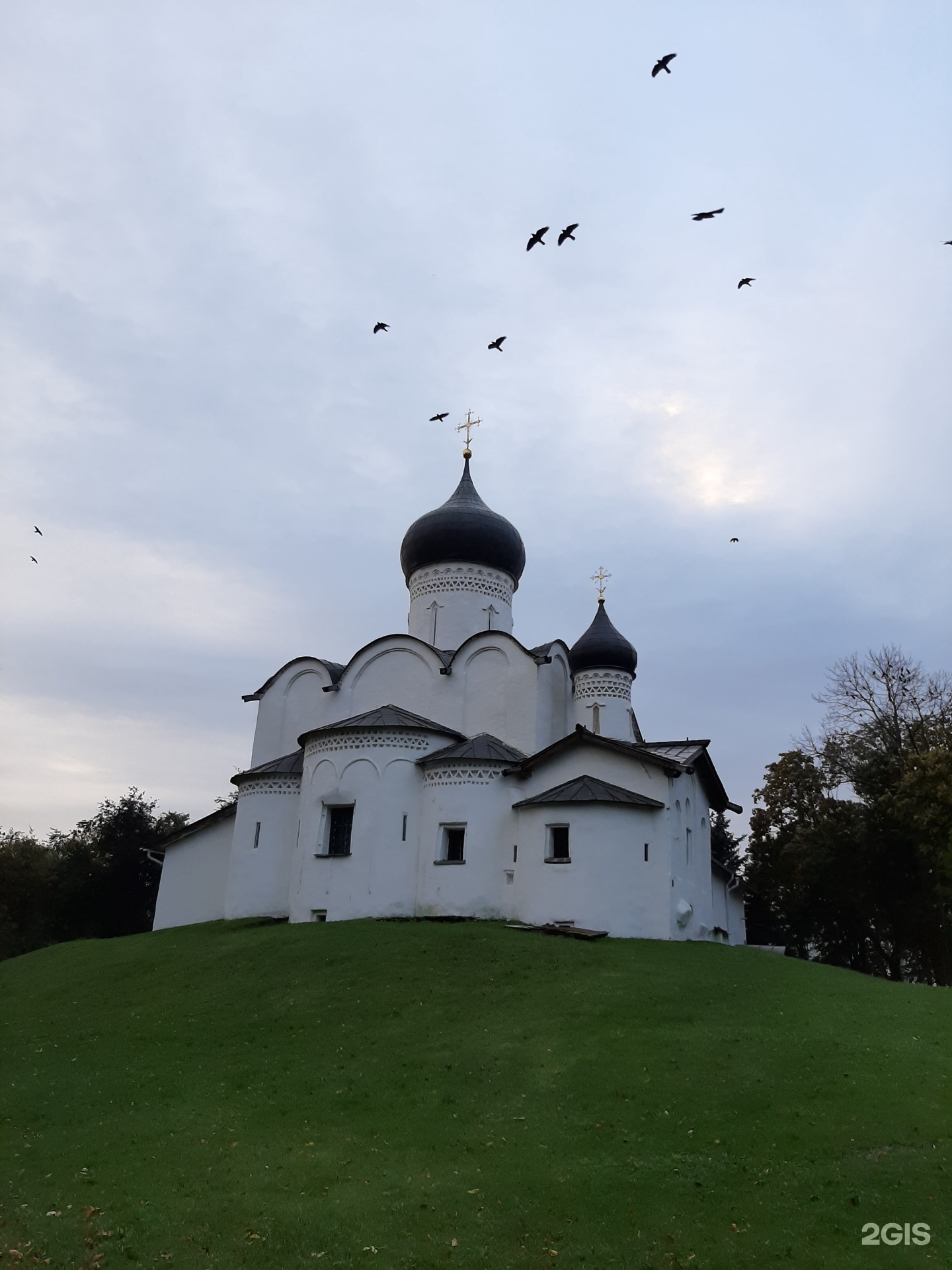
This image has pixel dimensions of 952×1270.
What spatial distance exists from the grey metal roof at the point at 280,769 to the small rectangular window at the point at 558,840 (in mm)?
6442

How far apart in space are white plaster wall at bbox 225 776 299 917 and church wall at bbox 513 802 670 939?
599 centimetres

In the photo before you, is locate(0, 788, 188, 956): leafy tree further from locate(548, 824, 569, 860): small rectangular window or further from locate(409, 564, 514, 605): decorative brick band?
locate(548, 824, 569, 860): small rectangular window

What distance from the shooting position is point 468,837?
21.4 metres

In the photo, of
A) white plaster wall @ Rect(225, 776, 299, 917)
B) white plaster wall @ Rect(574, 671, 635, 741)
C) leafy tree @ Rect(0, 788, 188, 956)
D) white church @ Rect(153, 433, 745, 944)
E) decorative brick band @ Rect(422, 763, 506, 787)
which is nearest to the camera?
white church @ Rect(153, 433, 745, 944)

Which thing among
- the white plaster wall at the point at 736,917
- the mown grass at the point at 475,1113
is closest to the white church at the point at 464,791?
the white plaster wall at the point at 736,917

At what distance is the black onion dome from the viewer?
28469 mm

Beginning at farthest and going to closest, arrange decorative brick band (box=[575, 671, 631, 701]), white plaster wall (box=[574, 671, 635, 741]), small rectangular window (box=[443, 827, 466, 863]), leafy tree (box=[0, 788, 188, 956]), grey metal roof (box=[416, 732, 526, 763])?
leafy tree (box=[0, 788, 188, 956]) < decorative brick band (box=[575, 671, 631, 701]) < white plaster wall (box=[574, 671, 635, 741]) < grey metal roof (box=[416, 732, 526, 763]) < small rectangular window (box=[443, 827, 466, 863])

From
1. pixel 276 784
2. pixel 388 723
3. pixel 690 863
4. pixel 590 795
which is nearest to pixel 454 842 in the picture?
pixel 388 723

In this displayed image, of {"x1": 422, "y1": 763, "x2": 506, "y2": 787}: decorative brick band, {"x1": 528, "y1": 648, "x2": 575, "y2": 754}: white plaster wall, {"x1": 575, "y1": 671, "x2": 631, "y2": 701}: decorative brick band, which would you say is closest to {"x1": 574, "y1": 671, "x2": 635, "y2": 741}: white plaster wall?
{"x1": 575, "y1": 671, "x2": 631, "y2": 701}: decorative brick band

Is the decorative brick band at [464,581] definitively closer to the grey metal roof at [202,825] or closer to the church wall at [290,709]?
the church wall at [290,709]

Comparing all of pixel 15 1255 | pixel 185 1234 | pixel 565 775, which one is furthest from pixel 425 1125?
pixel 565 775

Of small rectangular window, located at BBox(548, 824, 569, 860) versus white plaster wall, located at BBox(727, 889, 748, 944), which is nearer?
small rectangular window, located at BBox(548, 824, 569, 860)

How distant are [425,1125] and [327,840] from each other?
12356 mm

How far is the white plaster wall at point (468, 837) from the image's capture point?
21.0m
